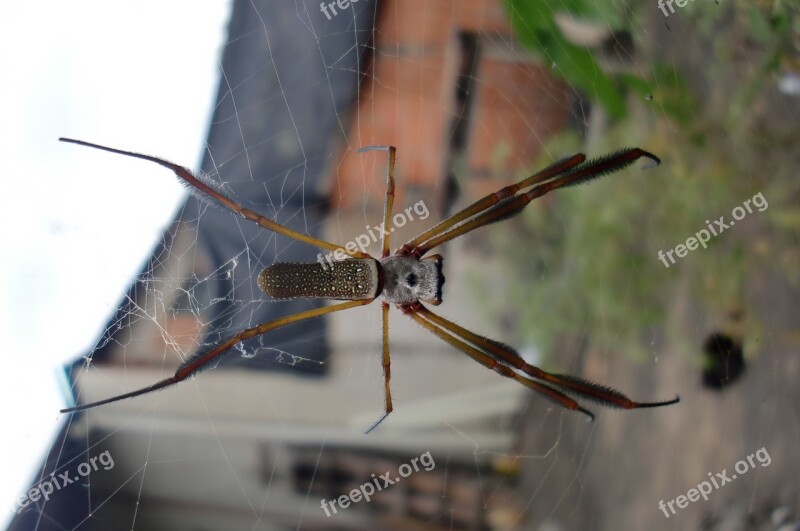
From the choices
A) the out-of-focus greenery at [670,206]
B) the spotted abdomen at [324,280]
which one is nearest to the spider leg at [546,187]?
the spotted abdomen at [324,280]

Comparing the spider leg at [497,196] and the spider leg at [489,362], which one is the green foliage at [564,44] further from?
the spider leg at [489,362]

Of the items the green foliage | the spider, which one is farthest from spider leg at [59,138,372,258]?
the green foliage

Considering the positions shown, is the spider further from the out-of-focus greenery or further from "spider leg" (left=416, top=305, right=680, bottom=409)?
the out-of-focus greenery

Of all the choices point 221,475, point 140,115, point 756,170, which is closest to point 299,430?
point 221,475

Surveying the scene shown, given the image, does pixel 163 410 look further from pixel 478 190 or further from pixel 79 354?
pixel 478 190

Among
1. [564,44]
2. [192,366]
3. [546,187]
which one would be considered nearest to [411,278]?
[546,187]

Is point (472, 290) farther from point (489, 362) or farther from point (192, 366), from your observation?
point (192, 366)
